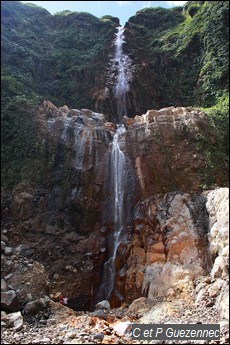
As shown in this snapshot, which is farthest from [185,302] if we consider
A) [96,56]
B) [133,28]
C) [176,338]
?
[133,28]

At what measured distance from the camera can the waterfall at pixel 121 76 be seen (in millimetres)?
24953

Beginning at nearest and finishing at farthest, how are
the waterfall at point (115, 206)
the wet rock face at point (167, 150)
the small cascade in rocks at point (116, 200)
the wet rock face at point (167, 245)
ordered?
the wet rock face at point (167, 245) → the waterfall at point (115, 206) → the small cascade in rocks at point (116, 200) → the wet rock face at point (167, 150)

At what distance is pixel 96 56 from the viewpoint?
28.1 meters

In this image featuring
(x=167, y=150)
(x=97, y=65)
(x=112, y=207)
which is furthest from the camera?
(x=97, y=65)

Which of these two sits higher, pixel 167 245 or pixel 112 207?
pixel 112 207

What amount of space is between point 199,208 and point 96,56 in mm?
20363

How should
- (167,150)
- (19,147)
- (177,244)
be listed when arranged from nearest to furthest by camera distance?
(177,244), (19,147), (167,150)

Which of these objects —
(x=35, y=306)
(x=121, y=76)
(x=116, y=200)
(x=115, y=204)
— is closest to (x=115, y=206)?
(x=115, y=204)

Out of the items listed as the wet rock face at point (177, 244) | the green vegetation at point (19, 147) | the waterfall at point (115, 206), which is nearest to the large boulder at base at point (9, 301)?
the wet rock face at point (177, 244)

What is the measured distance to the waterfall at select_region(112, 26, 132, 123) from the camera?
25.0 meters

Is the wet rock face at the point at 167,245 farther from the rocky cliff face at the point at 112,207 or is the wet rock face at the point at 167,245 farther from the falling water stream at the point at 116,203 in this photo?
the falling water stream at the point at 116,203

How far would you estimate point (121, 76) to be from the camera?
26656mm

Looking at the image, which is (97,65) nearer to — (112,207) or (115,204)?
(115,204)

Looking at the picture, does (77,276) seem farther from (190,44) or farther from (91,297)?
(190,44)
